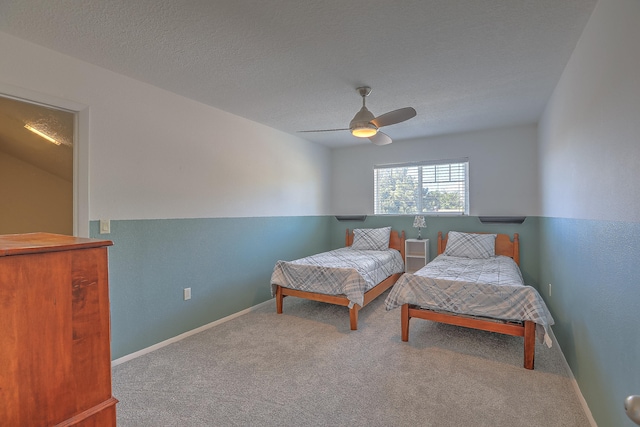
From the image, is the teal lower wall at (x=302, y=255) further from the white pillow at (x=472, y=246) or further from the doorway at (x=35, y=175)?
the doorway at (x=35, y=175)

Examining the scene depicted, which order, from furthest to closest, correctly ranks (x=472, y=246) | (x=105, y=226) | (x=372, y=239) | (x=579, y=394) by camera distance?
Result: (x=372, y=239) < (x=472, y=246) < (x=105, y=226) < (x=579, y=394)

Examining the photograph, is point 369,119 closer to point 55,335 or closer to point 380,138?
point 380,138

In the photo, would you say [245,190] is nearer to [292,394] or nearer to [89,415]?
[292,394]

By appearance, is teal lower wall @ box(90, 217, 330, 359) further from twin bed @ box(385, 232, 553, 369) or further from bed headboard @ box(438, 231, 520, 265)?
bed headboard @ box(438, 231, 520, 265)

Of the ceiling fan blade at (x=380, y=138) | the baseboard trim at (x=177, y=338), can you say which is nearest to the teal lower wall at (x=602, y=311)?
the ceiling fan blade at (x=380, y=138)

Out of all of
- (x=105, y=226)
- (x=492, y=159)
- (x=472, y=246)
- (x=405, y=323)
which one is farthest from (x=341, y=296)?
(x=492, y=159)

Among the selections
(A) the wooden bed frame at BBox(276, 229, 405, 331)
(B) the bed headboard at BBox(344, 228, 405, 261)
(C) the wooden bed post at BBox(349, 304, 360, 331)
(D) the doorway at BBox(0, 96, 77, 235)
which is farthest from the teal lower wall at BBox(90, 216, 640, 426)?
(C) the wooden bed post at BBox(349, 304, 360, 331)

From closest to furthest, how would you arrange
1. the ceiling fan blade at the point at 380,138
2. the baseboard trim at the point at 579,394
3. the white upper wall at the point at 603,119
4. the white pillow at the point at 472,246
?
the white upper wall at the point at 603,119 → the baseboard trim at the point at 579,394 → the ceiling fan blade at the point at 380,138 → the white pillow at the point at 472,246

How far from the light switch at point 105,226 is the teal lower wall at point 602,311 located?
3172mm

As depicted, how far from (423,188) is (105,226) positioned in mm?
4128

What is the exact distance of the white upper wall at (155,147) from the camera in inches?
87.0

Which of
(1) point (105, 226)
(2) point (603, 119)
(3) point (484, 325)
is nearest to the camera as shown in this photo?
(2) point (603, 119)

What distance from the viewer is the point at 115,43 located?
208 centimetres

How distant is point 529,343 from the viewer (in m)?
2.34
